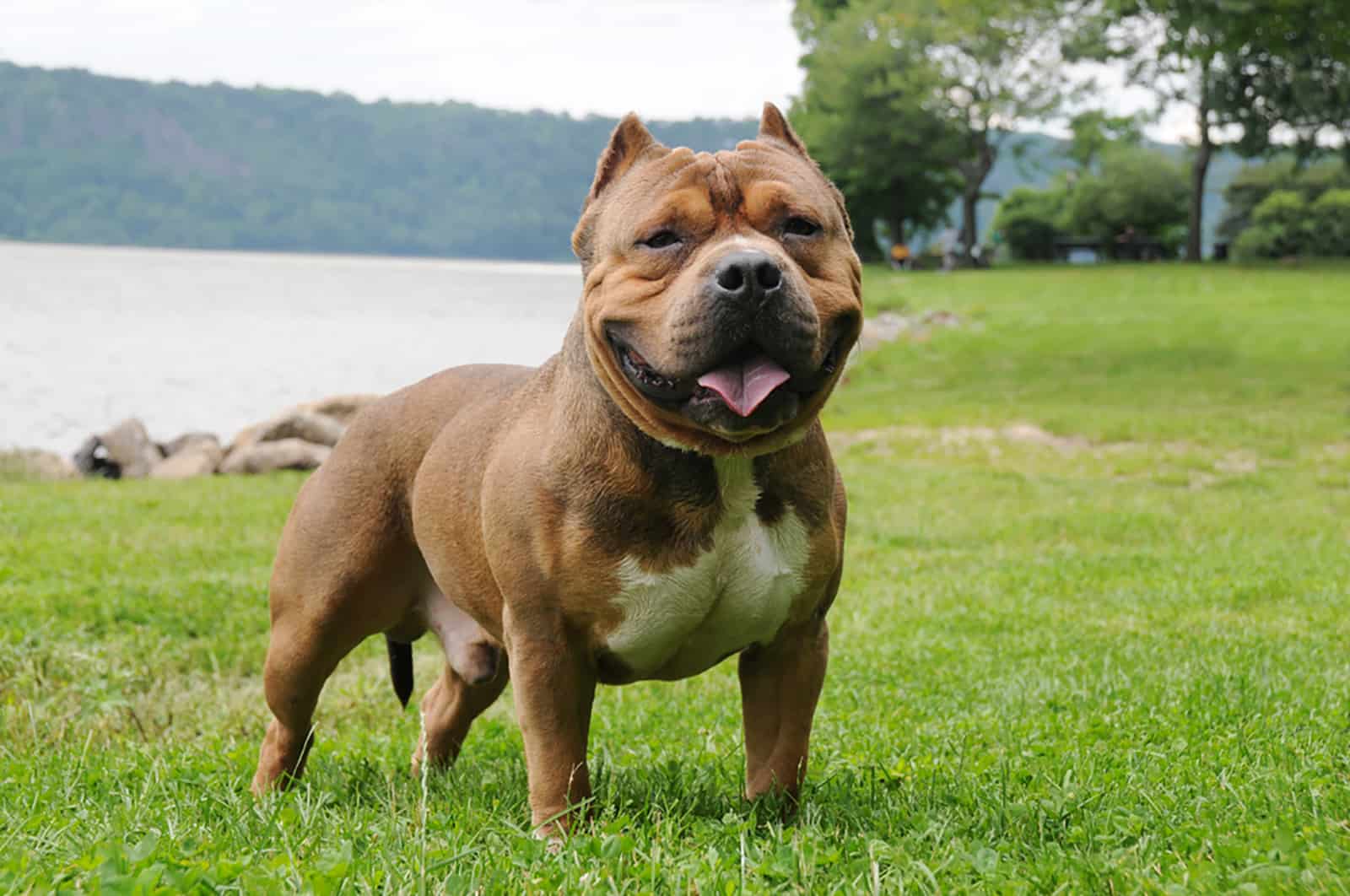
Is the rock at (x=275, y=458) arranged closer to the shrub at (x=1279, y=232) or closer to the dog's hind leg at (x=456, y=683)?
the dog's hind leg at (x=456, y=683)

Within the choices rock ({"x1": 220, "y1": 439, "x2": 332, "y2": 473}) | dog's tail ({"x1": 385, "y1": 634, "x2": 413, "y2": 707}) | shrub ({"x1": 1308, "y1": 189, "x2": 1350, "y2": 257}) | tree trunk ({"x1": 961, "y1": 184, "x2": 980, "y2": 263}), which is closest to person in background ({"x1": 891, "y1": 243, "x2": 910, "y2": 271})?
tree trunk ({"x1": 961, "y1": 184, "x2": 980, "y2": 263})

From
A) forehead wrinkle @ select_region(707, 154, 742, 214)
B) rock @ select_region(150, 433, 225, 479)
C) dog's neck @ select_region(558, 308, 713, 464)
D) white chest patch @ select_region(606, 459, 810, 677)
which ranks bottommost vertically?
rock @ select_region(150, 433, 225, 479)

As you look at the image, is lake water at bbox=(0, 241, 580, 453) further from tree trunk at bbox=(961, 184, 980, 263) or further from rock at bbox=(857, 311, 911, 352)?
tree trunk at bbox=(961, 184, 980, 263)

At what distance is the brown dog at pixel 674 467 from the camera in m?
3.30

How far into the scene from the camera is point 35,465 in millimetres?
18266

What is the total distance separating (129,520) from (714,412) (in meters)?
10.4

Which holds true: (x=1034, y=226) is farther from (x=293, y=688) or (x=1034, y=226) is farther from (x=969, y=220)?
(x=293, y=688)

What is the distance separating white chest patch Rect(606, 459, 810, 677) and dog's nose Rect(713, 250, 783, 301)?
550 mm

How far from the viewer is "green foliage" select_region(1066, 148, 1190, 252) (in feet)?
189

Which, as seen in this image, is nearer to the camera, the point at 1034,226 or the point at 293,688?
the point at 293,688

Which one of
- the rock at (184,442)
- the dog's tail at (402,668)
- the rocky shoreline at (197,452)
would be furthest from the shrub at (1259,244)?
the dog's tail at (402,668)

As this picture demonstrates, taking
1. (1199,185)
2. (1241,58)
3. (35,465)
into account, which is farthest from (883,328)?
(1199,185)

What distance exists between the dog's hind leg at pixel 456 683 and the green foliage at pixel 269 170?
9175cm

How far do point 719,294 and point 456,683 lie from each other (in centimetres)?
253
